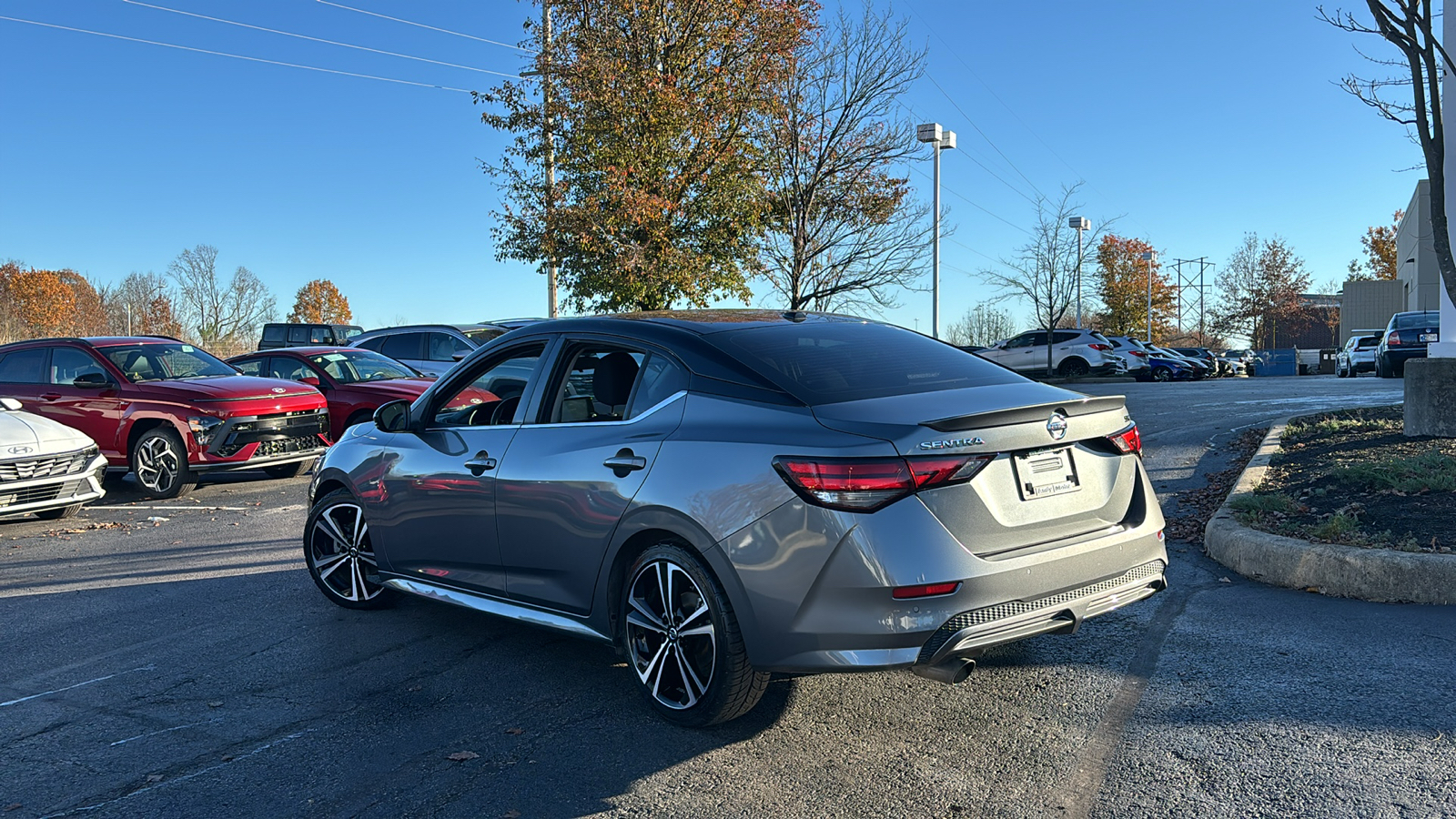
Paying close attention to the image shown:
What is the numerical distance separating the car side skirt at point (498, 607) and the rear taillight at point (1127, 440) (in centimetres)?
216

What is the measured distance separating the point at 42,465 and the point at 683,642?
823 centimetres

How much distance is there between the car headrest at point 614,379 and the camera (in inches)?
178

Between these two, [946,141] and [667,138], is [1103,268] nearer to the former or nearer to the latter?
[946,141]

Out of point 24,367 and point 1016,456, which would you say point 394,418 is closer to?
point 1016,456

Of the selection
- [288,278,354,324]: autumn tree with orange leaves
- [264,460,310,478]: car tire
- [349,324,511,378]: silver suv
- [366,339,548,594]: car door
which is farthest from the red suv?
[288,278,354,324]: autumn tree with orange leaves

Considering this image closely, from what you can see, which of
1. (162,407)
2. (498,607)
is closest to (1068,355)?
(162,407)

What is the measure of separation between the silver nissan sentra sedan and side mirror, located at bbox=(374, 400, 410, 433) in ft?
1.51

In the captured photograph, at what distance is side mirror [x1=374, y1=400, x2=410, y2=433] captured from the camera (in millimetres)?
5640

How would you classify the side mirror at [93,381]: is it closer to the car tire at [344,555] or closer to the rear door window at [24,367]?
the rear door window at [24,367]

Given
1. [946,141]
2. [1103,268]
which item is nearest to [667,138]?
[946,141]

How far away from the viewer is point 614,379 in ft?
15.0

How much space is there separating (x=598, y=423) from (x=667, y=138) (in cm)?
1933

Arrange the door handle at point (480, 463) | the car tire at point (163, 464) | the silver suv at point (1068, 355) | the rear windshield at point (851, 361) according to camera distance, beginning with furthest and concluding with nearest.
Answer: the silver suv at point (1068, 355), the car tire at point (163, 464), the door handle at point (480, 463), the rear windshield at point (851, 361)

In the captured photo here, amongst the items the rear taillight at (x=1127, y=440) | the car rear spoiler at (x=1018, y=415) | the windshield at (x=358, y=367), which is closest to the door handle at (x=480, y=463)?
the car rear spoiler at (x=1018, y=415)
